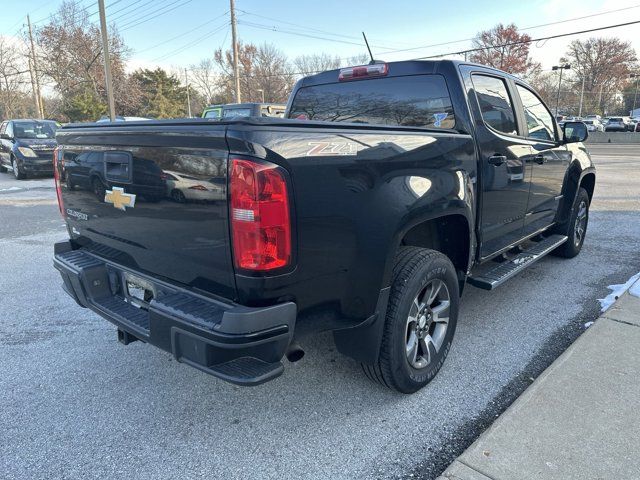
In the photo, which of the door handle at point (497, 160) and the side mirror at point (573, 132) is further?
the side mirror at point (573, 132)

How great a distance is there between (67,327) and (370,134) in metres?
3.04

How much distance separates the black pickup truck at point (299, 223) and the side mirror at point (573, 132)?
5.25ft

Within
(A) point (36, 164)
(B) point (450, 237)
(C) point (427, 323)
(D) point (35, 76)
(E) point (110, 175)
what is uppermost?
(D) point (35, 76)

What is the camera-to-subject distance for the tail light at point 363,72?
11.4 ft

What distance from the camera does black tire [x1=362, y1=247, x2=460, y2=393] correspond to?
2.55 meters

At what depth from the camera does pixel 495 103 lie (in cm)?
364

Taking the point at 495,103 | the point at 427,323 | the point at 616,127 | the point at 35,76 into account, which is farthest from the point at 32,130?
the point at 616,127

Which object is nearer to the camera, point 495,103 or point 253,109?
point 495,103

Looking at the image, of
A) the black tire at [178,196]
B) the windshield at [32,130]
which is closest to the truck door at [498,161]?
the black tire at [178,196]

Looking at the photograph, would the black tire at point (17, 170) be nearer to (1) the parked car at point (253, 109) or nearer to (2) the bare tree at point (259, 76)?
(1) the parked car at point (253, 109)

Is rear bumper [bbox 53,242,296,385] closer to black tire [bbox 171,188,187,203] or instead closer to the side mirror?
black tire [bbox 171,188,187,203]

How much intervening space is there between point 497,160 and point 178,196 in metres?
2.36

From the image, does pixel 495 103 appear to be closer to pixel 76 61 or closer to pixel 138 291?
pixel 138 291

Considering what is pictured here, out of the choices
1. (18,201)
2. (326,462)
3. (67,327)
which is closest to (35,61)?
(18,201)
